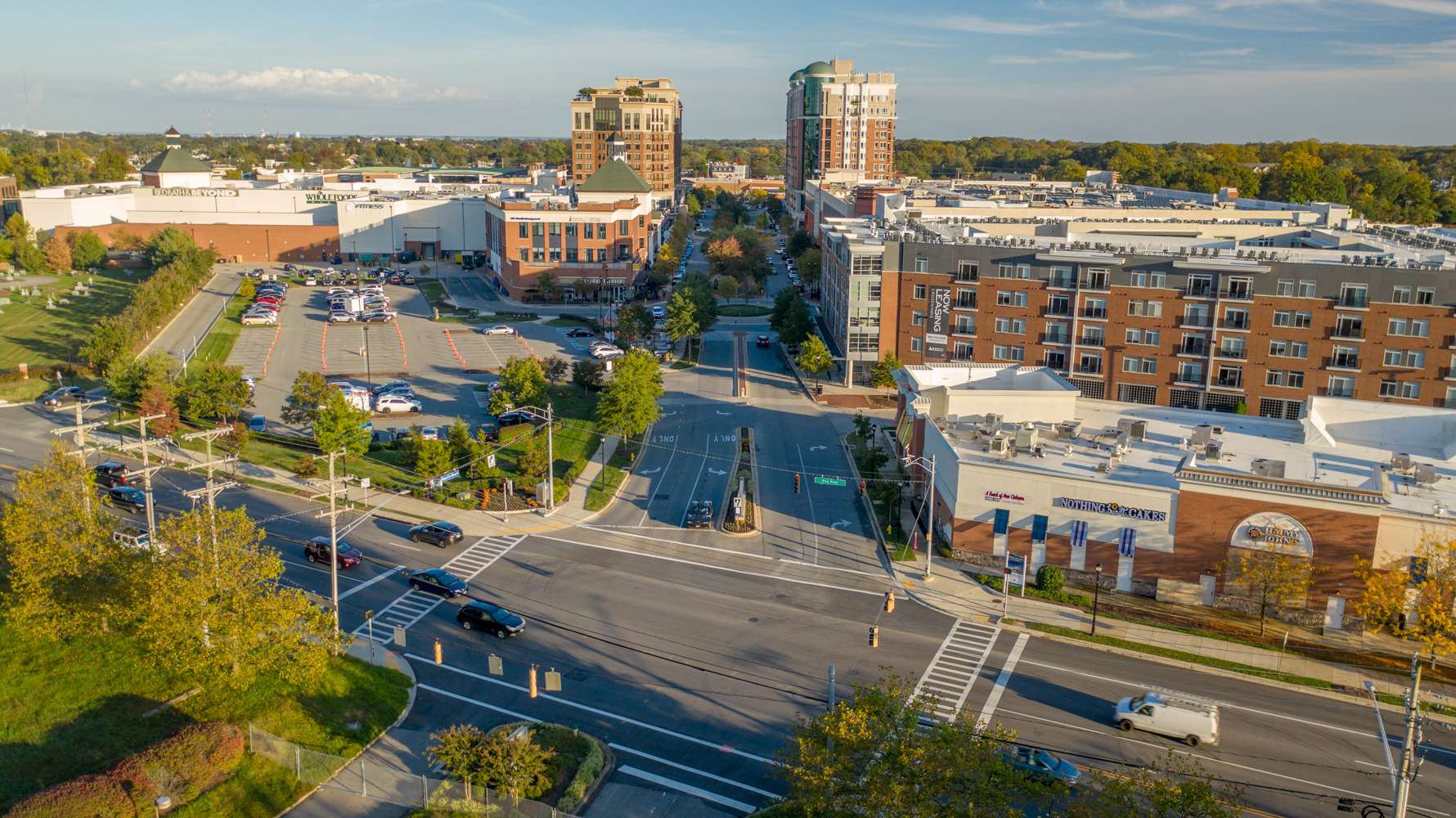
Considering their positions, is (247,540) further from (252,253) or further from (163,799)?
(252,253)

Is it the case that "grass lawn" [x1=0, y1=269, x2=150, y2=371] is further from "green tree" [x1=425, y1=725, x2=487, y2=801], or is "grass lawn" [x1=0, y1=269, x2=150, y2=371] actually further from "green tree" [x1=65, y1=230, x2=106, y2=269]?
"green tree" [x1=425, y1=725, x2=487, y2=801]

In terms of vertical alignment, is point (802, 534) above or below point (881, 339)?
below

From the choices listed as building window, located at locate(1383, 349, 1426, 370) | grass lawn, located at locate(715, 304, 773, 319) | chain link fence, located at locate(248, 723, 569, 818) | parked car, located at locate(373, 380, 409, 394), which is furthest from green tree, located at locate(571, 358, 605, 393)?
building window, located at locate(1383, 349, 1426, 370)

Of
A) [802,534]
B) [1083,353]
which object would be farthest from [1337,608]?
[1083,353]

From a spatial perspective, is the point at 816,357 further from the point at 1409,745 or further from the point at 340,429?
the point at 1409,745

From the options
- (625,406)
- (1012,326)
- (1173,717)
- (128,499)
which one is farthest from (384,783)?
(1012,326)

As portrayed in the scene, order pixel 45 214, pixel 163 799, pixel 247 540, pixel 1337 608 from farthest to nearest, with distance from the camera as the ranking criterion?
pixel 45 214, pixel 1337 608, pixel 247 540, pixel 163 799
